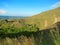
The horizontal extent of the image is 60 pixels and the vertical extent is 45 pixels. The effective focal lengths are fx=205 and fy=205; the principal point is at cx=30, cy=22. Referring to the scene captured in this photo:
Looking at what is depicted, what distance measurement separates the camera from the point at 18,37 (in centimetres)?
791

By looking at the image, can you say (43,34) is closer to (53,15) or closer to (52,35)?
(52,35)

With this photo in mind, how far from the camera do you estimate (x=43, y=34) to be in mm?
9227

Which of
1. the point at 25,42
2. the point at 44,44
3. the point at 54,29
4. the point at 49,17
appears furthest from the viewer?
the point at 49,17

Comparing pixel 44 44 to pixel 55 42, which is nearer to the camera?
pixel 44 44

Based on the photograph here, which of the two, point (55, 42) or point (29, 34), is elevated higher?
point (29, 34)

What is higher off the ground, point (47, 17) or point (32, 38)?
point (47, 17)

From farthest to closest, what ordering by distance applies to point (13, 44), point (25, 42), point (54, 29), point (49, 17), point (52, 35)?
point (49, 17), point (54, 29), point (52, 35), point (25, 42), point (13, 44)

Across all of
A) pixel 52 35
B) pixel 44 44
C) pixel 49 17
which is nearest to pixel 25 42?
pixel 44 44

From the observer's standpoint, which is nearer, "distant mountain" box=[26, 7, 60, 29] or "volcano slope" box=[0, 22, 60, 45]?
"volcano slope" box=[0, 22, 60, 45]

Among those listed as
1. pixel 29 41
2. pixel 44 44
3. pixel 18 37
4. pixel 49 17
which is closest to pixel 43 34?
pixel 44 44

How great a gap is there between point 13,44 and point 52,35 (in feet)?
10.0

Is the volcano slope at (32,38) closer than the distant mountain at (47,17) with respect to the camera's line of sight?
Yes

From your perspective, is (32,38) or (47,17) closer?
(32,38)

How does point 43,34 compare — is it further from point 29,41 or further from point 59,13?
point 59,13
